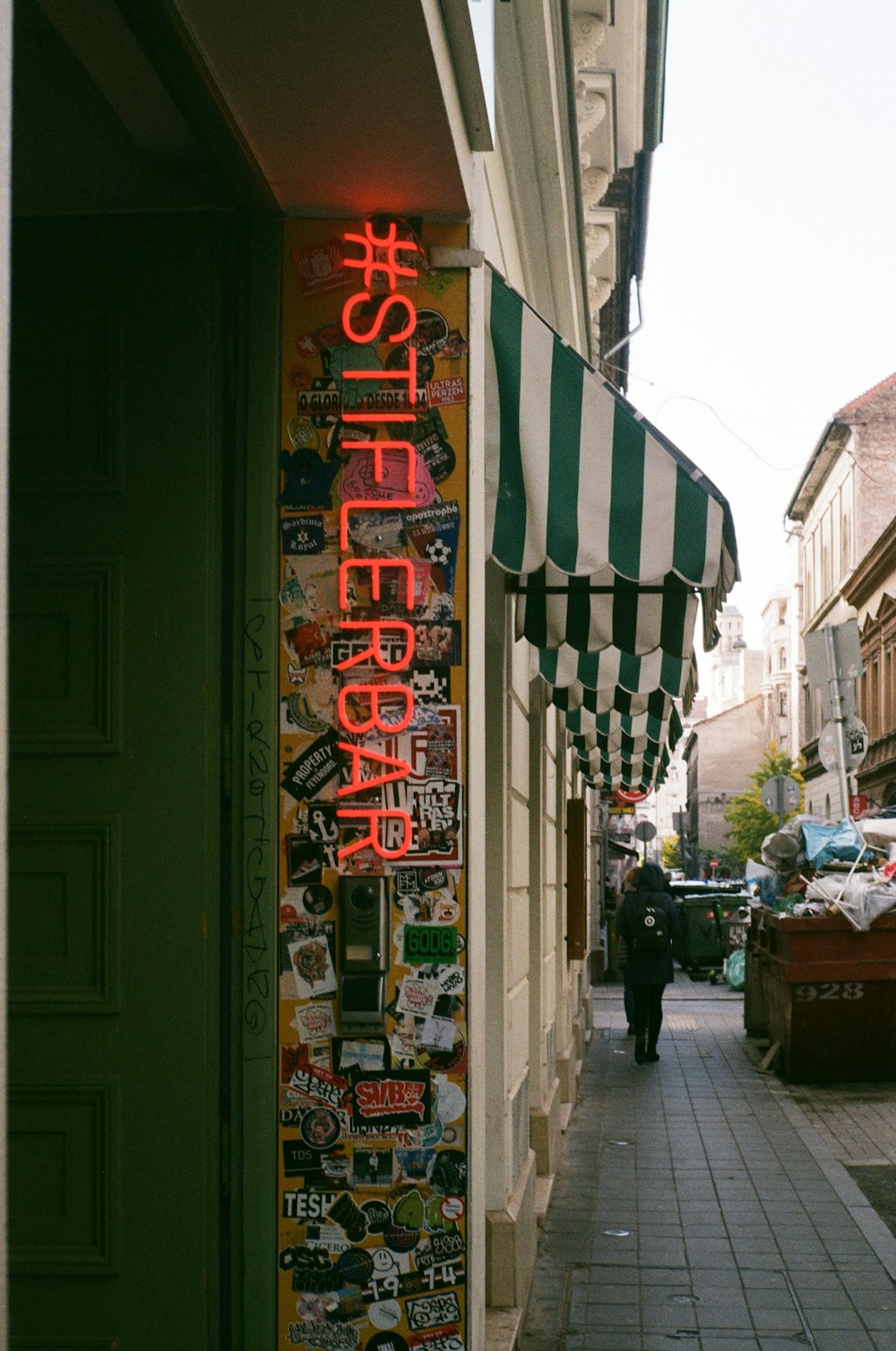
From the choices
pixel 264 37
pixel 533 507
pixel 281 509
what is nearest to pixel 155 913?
pixel 281 509

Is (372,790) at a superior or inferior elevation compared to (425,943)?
superior

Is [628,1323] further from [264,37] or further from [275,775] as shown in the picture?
[264,37]

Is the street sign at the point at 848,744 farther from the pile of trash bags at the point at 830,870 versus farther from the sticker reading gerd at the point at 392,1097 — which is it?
the sticker reading gerd at the point at 392,1097

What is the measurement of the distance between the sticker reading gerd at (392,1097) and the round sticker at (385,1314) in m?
0.47

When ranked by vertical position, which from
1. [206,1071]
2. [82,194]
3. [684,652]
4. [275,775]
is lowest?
[206,1071]

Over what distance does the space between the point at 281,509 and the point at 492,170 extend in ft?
9.33

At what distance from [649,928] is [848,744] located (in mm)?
3701

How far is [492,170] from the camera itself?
6.66m

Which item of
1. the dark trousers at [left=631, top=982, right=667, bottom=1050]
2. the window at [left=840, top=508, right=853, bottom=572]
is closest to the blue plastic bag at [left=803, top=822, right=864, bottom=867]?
the dark trousers at [left=631, top=982, right=667, bottom=1050]

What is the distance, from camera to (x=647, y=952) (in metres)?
15.7

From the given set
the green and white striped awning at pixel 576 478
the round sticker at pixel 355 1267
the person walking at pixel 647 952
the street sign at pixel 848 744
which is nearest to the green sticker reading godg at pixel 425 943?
the round sticker at pixel 355 1267

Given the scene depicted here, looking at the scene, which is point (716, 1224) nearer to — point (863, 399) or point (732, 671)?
point (863, 399)

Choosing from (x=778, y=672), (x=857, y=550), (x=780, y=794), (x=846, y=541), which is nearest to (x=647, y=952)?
(x=780, y=794)

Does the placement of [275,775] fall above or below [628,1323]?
above
